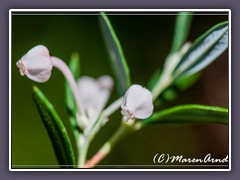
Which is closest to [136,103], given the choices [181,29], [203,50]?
[203,50]

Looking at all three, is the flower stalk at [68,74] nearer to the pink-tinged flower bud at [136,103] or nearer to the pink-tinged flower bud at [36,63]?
the pink-tinged flower bud at [36,63]

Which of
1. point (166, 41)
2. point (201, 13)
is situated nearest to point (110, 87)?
point (166, 41)

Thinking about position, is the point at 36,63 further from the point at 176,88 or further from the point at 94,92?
the point at 176,88

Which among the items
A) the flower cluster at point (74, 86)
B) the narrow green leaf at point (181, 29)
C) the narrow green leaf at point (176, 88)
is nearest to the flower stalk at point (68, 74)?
the flower cluster at point (74, 86)

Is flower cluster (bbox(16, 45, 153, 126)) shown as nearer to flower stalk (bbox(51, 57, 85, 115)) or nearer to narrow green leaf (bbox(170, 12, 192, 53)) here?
flower stalk (bbox(51, 57, 85, 115))

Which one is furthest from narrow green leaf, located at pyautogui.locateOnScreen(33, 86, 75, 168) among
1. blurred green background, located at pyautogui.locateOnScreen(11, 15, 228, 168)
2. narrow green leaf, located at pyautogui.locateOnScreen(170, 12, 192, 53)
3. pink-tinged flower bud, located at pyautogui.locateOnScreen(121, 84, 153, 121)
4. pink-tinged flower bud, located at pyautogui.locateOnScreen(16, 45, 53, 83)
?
narrow green leaf, located at pyautogui.locateOnScreen(170, 12, 192, 53)
